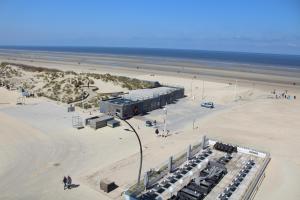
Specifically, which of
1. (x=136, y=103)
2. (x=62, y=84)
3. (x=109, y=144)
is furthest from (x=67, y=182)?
(x=62, y=84)

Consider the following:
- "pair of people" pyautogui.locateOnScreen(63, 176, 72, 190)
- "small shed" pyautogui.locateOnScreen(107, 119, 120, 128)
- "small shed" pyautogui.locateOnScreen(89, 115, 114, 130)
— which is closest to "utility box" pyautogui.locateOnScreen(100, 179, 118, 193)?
"pair of people" pyautogui.locateOnScreen(63, 176, 72, 190)

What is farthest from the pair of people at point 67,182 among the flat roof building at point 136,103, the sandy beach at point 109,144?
the flat roof building at point 136,103

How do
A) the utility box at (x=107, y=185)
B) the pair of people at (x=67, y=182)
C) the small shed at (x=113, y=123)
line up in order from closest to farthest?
the utility box at (x=107, y=185) < the pair of people at (x=67, y=182) < the small shed at (x=113, y=123)

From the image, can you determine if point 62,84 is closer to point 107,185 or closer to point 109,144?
point 109,144

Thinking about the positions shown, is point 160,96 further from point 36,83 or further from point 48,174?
point 36,83

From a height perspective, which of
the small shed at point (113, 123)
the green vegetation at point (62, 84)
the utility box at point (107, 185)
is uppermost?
the green vegetation at point (62, 84)

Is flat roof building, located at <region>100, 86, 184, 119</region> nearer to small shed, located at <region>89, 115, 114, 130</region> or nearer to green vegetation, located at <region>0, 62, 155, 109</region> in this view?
small shed, located at <region>89, 115, 114, 130</region>

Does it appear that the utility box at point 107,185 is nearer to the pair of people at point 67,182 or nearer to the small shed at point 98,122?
the pair of people at point 67,182

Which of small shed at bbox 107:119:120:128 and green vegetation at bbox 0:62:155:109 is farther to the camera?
green vegetation at bbox 0:62:155:109
